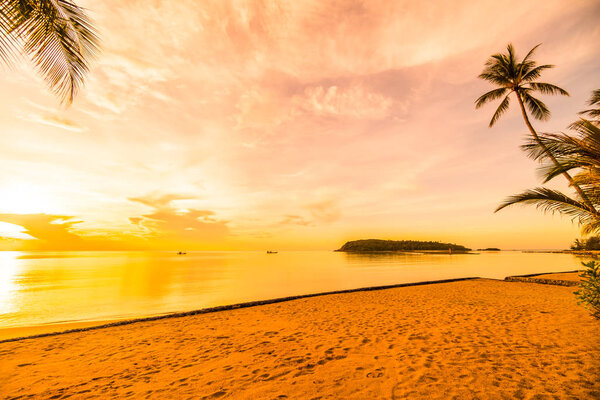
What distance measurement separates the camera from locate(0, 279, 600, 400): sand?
175 inches

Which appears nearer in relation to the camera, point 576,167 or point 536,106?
point 576,167

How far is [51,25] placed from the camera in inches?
211

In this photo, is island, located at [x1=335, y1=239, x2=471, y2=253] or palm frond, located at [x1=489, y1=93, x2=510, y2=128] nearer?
palm frond, located at [x1=489, y1=93, x2=510, y2=128]

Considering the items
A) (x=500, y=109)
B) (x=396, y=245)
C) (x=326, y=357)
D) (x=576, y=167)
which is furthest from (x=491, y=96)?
(x=396, y=245)

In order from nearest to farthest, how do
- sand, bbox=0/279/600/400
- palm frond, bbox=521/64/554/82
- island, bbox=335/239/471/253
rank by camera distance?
sand, bbox=0/279/600/400 → palm frond, bbox=521/64/554/82 → island, bbox=335/239/471/253

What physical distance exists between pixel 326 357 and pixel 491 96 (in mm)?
20885

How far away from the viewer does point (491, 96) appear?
700 inches

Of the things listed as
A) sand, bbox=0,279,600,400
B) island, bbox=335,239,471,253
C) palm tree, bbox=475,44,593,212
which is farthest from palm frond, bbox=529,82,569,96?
island, bbox=335,239,471,253

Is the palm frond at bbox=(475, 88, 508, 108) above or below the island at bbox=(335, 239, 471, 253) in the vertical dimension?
above

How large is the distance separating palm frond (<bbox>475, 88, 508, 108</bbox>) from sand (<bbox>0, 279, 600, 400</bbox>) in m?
13.9

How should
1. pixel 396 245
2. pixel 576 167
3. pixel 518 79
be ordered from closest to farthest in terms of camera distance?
pixel 576 167 → pixel 518 79 → pixel 396 245

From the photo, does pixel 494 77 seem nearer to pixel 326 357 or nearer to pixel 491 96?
pixel 491 96

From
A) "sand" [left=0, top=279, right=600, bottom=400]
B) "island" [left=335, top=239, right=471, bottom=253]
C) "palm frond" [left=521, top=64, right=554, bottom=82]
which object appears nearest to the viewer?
Answer: "sand" [left=0, top=279, right=600, bottom=400]

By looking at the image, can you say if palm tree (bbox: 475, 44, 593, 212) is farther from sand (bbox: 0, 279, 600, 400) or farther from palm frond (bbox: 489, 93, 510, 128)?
sand (bbox: 0, 279, 600, 400)
